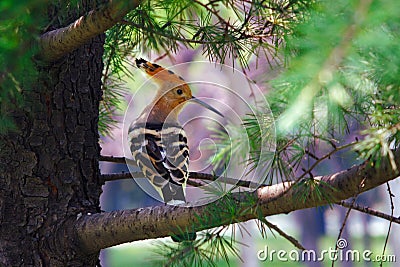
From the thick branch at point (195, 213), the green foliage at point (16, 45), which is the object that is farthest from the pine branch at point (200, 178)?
the green foliage at point (16, 45)

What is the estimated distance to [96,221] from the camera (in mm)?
873

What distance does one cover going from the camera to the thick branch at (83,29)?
2.02 ft

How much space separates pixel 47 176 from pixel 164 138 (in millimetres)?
193

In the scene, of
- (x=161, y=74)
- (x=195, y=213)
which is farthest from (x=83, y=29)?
(x=195, y=213)

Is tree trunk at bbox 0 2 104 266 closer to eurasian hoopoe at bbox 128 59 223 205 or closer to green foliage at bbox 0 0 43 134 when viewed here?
eurasian hoopoe at bbox 128 59 223 205

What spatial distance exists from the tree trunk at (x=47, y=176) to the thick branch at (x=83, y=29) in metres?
0.08

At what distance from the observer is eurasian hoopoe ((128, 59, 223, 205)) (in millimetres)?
782

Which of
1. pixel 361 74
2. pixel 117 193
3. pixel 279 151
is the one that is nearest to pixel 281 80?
pixel 361 74

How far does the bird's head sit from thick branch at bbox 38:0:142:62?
104mm

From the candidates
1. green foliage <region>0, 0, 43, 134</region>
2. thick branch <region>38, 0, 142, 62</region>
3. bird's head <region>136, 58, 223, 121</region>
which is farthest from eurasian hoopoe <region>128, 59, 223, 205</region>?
green foliage <region>0, 0, 43, 134</region>

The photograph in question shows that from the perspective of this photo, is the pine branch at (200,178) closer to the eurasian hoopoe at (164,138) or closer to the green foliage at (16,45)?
the eurasian hoopoe at (164,138)

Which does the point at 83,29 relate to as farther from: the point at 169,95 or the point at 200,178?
the point at 200,178

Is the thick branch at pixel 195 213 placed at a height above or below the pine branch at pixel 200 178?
below

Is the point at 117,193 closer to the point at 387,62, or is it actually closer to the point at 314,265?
the point at 314,265
